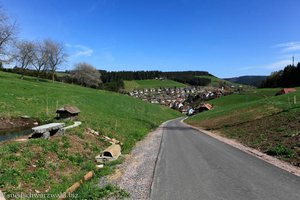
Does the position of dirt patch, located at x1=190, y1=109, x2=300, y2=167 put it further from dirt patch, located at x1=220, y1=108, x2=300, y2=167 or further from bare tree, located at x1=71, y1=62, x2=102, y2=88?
bare tree, located at x1=71, y1=62, x2=102, y2=88

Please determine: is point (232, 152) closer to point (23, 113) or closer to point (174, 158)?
point (174, 158)

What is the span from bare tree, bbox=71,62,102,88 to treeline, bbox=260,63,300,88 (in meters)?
83.7

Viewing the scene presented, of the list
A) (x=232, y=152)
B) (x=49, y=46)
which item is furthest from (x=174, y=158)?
(x=49, y=46)

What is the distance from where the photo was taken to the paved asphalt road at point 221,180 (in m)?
9.44

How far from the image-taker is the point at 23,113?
2981 cm

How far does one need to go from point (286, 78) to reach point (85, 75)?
89067mm

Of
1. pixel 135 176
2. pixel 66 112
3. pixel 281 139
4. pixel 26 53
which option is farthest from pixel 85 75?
pixel 135 176

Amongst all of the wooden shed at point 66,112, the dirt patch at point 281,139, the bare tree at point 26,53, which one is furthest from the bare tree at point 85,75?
the dirt patch at point 281,139

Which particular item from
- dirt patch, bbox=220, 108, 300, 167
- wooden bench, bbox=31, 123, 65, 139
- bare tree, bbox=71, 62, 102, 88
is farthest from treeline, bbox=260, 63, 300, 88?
wooden bench, bbox=31, 123, 65, 139

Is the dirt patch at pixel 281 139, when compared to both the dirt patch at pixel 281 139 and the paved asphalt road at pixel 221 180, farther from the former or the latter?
the paved asphalt road at pixel 221 180

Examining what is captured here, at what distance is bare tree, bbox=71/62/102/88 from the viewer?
13650 cm

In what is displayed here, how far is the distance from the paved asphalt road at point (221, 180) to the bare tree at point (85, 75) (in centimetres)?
12423

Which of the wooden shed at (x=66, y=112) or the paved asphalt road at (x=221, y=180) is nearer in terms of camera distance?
the paved asphalt road at (x=221, y=180)

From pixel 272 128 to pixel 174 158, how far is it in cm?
1314
